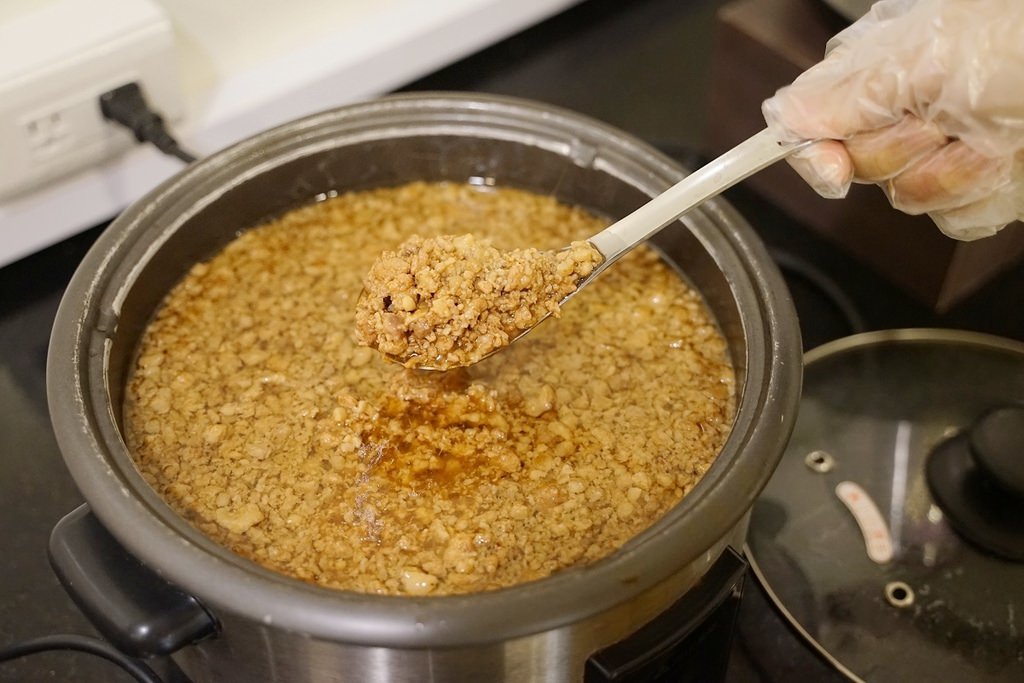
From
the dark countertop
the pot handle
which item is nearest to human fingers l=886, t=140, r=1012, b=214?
the dark countertop

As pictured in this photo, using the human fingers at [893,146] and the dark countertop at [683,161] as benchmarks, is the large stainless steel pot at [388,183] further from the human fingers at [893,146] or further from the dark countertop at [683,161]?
the dark countertop at [683,161]

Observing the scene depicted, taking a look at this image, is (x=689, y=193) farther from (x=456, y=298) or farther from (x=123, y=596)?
(x=123, y=596)

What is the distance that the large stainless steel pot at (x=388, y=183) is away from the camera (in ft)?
2.28

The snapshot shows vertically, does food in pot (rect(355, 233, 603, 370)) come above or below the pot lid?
above

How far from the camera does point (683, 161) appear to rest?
1.47m

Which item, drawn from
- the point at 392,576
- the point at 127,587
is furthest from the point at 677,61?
the point at 127,587

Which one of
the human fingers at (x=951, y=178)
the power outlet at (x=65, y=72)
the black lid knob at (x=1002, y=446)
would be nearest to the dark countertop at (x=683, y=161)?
the power outlet at (x=65, y=72)

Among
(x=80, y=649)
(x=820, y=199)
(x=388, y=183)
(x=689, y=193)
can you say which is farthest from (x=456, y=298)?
(x=820, y=199)

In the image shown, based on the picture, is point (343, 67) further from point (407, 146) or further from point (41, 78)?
point (41, 78)

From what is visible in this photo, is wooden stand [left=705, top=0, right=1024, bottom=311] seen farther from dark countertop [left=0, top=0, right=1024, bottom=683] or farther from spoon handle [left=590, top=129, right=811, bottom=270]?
spoon handle [left=590, top=129, right=811, bottom=270]

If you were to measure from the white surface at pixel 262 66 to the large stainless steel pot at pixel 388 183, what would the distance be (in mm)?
254

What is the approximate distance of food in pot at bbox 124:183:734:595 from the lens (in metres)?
0.86

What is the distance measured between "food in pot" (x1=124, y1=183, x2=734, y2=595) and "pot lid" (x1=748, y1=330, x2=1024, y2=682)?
0.19 meters

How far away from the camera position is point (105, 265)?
3.12 feet
